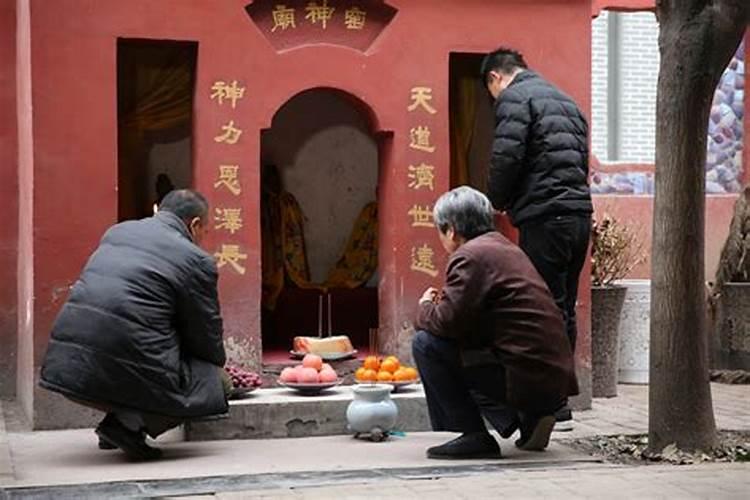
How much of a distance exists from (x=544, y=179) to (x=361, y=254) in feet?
10.5

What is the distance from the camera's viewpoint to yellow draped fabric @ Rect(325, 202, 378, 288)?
9.78 meters

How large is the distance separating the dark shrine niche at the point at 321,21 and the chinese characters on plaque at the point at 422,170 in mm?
473

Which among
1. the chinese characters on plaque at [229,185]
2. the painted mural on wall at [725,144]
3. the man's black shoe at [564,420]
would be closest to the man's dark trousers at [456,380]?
the man's black shoe at [564,420]

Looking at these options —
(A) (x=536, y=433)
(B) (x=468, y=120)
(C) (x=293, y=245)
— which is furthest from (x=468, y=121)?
(A) (x=536, y=433)

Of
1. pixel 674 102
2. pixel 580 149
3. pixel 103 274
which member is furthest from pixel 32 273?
pixel 674 102

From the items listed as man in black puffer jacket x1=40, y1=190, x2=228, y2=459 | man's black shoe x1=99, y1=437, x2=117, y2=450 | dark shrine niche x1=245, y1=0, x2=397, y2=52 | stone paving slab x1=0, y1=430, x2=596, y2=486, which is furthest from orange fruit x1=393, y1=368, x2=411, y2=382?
dark shrine niche x1=245, y1=0, x2=397, y2=52

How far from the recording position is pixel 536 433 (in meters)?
6.17

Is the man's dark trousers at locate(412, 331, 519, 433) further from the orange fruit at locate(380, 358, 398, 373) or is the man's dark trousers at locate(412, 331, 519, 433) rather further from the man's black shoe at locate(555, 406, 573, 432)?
the orange fruit at locate(380, 358, 398, 373)

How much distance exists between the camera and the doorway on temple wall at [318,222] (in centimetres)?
962

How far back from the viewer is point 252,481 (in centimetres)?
542

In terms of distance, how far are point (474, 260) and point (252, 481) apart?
145 cm

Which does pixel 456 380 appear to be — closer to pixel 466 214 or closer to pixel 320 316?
pixel 466 214

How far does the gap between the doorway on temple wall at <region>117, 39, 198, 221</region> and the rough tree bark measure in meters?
2.94

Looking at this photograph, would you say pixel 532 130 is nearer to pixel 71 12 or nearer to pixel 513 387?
pixel 513 387
